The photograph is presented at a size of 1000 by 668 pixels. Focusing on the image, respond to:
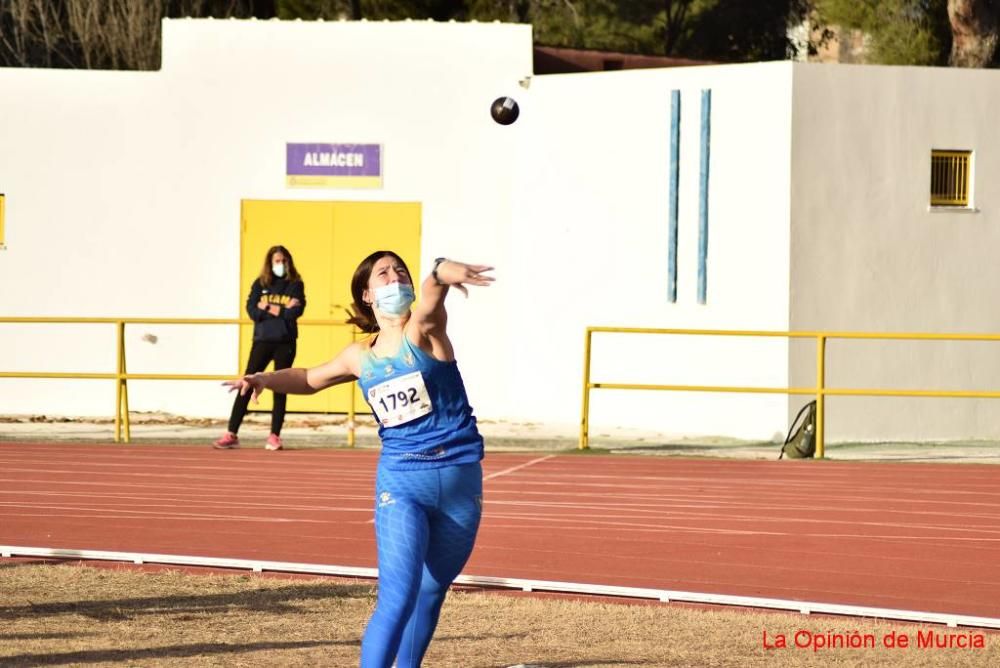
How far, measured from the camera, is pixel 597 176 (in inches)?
802

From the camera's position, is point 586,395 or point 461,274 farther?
point 586,395

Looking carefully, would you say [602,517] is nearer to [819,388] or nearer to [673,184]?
[819,388]

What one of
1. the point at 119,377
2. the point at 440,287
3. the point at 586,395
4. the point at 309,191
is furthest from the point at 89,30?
the point at 440,287

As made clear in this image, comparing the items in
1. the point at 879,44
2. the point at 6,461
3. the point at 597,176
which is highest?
the point at 879,44

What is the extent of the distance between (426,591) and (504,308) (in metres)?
14.2

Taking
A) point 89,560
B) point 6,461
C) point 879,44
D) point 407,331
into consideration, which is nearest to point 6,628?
point 89,560

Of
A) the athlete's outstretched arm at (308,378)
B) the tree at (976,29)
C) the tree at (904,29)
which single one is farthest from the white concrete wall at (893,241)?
the tree at (904,29)

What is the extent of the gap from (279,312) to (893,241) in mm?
6966

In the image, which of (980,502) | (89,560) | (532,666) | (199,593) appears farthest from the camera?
(980,502)

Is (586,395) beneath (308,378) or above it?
beneath

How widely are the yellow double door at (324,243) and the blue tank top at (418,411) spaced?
553 inches

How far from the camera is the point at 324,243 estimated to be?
69.1 ft

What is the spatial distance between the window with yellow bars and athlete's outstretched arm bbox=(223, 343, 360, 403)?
536 inches

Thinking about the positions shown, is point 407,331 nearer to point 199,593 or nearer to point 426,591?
point 426,591
